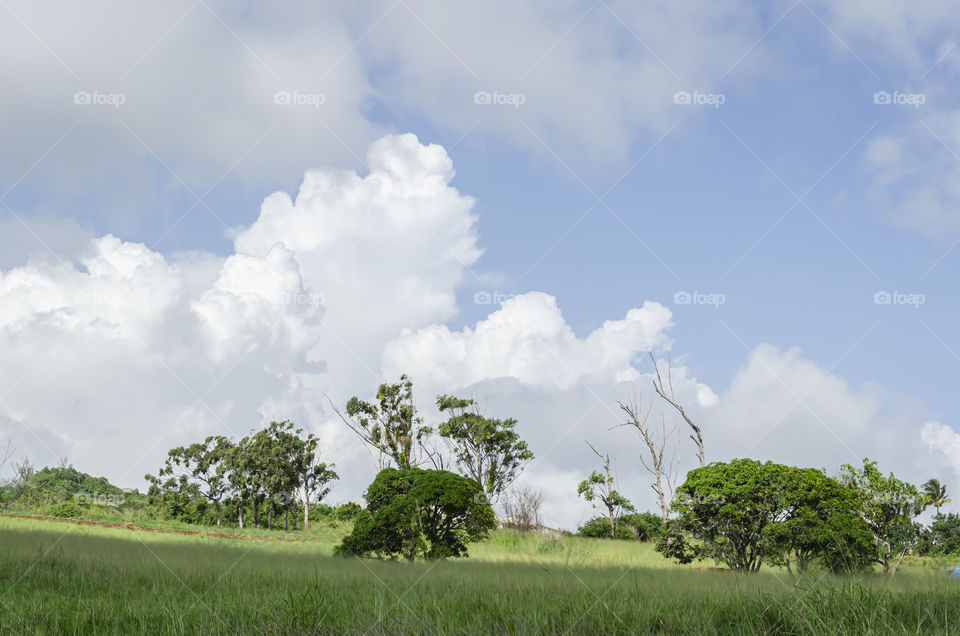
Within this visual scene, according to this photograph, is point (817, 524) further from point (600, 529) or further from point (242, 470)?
point (242, 470)

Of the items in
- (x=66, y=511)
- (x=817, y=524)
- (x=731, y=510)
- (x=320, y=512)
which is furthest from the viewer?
(x=320, y=512)

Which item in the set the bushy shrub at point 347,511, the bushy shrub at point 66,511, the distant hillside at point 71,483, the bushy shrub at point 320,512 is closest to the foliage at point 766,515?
the bushy shrub at point 66,511

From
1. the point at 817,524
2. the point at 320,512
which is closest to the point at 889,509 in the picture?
the point at 817,524

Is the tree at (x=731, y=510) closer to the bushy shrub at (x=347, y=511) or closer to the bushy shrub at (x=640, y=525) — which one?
the bushy shrub at (x=640, y=525)

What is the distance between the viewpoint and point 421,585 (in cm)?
564

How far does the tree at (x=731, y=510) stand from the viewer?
1136 cm

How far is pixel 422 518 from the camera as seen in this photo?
11.5m

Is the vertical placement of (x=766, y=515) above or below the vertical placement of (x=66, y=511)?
above

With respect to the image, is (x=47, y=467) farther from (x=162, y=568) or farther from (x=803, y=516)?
(x=803, y=516)

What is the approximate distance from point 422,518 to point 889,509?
388 inches

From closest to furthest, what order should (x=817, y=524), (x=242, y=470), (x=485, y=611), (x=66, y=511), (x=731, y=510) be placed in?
(x=485, y=611), (x=817, y=524), (x=731, y=510), (x=66, y=511), (x=242, y=470)

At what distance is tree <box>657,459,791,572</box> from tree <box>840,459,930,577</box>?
9.90 ft

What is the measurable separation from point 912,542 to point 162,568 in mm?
14351

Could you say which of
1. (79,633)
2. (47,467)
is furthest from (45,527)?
(47,467)
